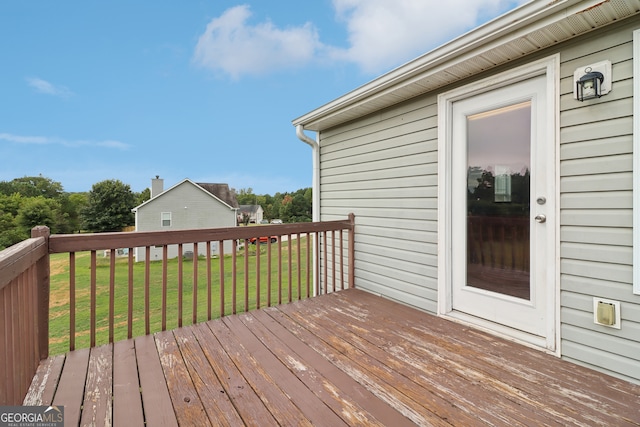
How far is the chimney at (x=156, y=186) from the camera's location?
1648 centimetres

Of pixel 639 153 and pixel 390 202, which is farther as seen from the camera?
pixel 390 202

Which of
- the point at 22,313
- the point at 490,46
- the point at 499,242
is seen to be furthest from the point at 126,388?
the point at 490,46

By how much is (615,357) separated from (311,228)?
2472 mm

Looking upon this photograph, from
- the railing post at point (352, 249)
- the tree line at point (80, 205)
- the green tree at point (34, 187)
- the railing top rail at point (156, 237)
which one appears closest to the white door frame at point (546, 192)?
the railing post at point (352, 249)

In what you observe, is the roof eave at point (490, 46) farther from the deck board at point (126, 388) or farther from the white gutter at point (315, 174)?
the deck board at point (126, 388)

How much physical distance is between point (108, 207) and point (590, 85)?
3119 centimetres

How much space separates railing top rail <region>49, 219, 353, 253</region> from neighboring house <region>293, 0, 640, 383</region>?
1.18 metres

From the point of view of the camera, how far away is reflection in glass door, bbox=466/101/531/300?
2.10 metres

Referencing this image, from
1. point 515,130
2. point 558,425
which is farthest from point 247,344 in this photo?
point 515,130

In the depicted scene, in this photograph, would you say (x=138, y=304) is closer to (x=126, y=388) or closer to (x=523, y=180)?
(x=126, y=388)

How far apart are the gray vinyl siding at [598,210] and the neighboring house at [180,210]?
1439cm

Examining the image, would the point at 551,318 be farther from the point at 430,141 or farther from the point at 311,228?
the point at 311,228

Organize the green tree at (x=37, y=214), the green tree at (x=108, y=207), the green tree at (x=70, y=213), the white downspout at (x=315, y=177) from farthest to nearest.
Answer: the green tree at (x=108, y=207)
the green tree at (x=70, y=213)
the green tree at (x=37, y=214)
the white downspout at (x=315, y=177)

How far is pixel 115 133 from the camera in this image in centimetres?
2878
